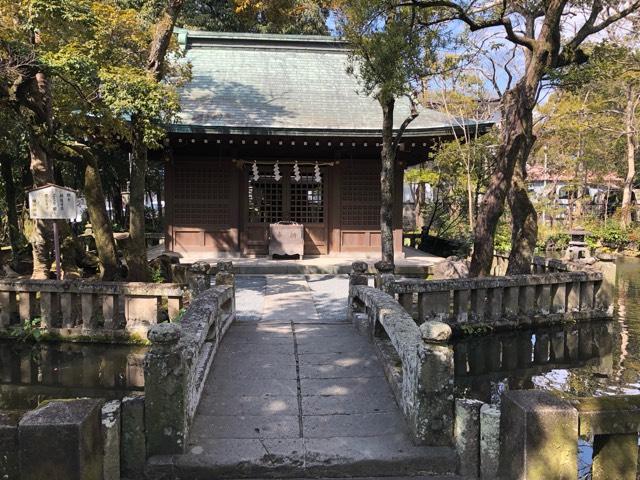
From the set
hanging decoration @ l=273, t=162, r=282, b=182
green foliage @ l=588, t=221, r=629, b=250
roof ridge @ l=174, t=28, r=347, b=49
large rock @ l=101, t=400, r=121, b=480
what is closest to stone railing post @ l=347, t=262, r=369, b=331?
large rock @ l=101, t=400, r=121, b=480

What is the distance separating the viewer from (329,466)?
3396mm

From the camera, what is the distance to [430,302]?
7.60 metres

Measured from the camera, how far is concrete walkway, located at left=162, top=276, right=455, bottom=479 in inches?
134

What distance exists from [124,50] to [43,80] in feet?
5.27

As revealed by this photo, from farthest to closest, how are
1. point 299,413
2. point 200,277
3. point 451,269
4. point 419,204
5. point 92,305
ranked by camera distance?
1. point 419,204
2. point 451,269
3. point 92,305
4. point 200,277
5. point 299,413

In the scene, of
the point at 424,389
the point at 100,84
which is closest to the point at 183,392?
the point at 424,389

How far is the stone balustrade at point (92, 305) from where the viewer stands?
7.64 metres

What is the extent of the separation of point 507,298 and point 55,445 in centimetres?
747

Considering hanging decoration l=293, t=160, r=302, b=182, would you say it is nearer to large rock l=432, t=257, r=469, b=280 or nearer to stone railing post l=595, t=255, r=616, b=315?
large rock l=432, t=257, r=469, b=280

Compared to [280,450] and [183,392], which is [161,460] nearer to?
Answer: [183,392]

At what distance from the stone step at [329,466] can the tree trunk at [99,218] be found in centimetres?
717

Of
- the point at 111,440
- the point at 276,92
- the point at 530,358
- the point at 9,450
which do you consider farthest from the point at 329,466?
the point at 276,92

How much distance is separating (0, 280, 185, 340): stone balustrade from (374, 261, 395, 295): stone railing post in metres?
3.04

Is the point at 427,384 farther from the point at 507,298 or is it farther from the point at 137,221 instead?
the point at 137,221
